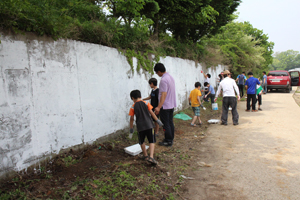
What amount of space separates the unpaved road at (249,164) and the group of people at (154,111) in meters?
0.91

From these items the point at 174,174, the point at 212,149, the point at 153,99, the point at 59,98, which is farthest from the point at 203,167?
the point at 59,98

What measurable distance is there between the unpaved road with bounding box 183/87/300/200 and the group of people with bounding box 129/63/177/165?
0.91m

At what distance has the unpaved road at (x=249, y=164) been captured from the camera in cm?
296

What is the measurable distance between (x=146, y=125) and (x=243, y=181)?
183 cm

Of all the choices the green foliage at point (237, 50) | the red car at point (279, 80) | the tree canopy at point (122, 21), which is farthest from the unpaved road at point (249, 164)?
the green foliage at point (237, 50)

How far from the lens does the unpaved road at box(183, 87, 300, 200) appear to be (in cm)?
296

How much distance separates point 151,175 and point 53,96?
2179mm

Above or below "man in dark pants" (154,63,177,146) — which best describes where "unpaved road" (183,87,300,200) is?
below

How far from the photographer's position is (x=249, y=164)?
385 cm

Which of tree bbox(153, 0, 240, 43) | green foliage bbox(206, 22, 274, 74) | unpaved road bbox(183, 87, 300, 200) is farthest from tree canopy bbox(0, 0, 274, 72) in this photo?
green foliage bbox(206, 22, 274, 74)

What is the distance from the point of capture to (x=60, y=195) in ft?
9.04

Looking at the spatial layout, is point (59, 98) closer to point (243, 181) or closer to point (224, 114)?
point (243, 181)

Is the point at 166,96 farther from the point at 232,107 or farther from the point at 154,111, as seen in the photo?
the point at 232,107

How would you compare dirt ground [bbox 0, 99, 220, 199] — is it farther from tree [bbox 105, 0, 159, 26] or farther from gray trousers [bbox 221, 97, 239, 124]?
tree [bbox 105, 0, 159, 26]
